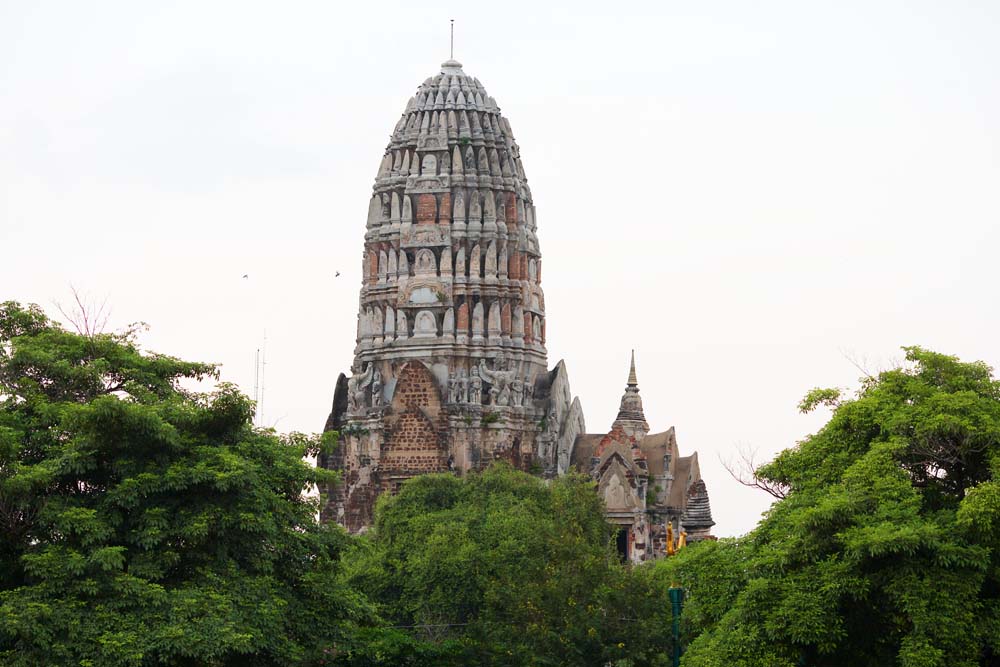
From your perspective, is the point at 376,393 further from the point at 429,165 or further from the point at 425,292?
the point at 429,165

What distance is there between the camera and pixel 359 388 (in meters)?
81.4

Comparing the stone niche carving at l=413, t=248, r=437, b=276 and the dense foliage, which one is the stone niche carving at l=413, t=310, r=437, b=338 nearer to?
the stone niche carving at l=413, t=248, r=437, b=276

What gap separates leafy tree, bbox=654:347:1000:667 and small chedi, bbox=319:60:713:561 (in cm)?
3605

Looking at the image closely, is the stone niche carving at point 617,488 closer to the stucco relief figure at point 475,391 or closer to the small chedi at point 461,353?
the small chedi at point 461,353

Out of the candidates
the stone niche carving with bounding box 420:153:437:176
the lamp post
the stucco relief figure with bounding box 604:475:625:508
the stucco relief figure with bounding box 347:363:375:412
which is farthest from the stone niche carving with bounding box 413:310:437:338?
the lamp post

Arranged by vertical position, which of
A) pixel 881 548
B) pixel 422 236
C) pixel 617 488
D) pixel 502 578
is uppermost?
pixel 422 236

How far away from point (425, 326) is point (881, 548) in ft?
146

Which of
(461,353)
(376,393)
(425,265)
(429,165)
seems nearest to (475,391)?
(461,353)

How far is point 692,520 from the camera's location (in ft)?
233

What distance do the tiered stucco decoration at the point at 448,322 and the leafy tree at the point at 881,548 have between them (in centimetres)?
3610

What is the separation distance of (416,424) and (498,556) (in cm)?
2009

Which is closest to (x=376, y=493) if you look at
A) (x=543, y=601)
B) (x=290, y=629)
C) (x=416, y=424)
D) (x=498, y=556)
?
(x=416, y=424)

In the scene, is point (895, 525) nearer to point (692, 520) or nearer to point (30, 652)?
point (30, 652)

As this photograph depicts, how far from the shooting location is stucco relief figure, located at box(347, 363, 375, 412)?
3189 inches
